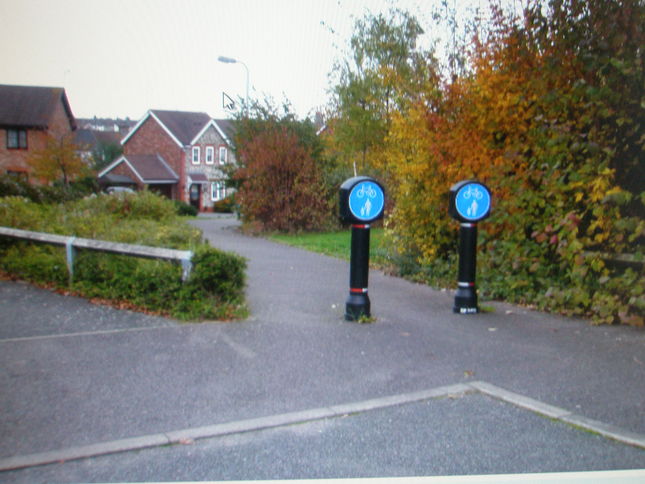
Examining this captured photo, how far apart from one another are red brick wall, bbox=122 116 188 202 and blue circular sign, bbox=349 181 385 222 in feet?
6.01

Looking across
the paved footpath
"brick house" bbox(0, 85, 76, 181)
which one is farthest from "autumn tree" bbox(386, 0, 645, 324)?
"brick house" bbox(0, 85, 76, 181)

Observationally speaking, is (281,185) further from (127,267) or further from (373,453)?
(373,453)

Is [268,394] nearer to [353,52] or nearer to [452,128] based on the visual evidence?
[452,128]

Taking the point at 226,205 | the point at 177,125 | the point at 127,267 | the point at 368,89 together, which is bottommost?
the point at 127,267

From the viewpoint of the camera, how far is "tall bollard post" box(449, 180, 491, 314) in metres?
7.52

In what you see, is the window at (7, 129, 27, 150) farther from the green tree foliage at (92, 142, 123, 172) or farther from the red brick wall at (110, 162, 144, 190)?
the red brick wall at (110, 162, 144, 190)

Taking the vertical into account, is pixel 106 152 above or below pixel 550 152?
below

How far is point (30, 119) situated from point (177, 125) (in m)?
2.02

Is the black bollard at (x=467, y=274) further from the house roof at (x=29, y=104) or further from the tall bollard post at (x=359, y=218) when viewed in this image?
the house roof at (x=29, y=104)

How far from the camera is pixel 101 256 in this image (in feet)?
27.3

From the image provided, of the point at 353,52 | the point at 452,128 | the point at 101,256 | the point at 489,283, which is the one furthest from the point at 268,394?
the point at 353,52

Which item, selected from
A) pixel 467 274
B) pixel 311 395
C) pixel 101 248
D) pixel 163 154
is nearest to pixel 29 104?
pixel 311 395

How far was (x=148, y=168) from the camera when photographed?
7.91 m

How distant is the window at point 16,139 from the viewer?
4.20 metres
